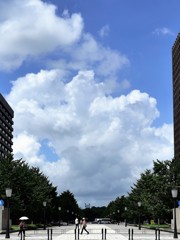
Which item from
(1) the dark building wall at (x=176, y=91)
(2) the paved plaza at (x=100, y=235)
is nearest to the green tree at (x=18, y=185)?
(2) the paved plaza at (x=100, y=235)

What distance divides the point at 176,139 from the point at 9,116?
70.3 m

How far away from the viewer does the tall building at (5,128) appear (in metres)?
179

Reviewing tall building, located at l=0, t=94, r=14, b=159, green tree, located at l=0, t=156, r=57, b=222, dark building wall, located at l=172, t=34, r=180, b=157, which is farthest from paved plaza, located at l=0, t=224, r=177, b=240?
dark building wall, located at l=172, t=34, r=180, b=157

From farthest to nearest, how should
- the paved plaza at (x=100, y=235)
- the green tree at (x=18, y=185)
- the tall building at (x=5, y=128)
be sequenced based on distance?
the tall building at (x=5, y=128)
the green tree at (x=18, y=185)
the paved plaza at (x=100, y=235)

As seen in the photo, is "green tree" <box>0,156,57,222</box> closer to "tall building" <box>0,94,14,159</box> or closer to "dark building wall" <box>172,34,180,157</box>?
"tall building" <box>0,94,14,159</box>

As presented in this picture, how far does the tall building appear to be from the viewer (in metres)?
179

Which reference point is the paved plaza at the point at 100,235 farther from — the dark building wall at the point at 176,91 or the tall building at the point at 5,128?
the dark building wall at the point at 176,91

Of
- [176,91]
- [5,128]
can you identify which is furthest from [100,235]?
[5,128]

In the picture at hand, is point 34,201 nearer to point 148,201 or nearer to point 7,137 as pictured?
point 148,201

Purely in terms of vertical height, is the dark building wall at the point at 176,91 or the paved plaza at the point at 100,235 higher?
the dark building wall at the point at 176,91

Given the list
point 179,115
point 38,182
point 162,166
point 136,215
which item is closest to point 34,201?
point 38,182

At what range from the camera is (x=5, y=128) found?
614 ft

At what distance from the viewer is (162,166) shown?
72.2m

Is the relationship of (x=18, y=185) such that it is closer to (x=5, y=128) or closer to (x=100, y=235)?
(x=100, y=235)
